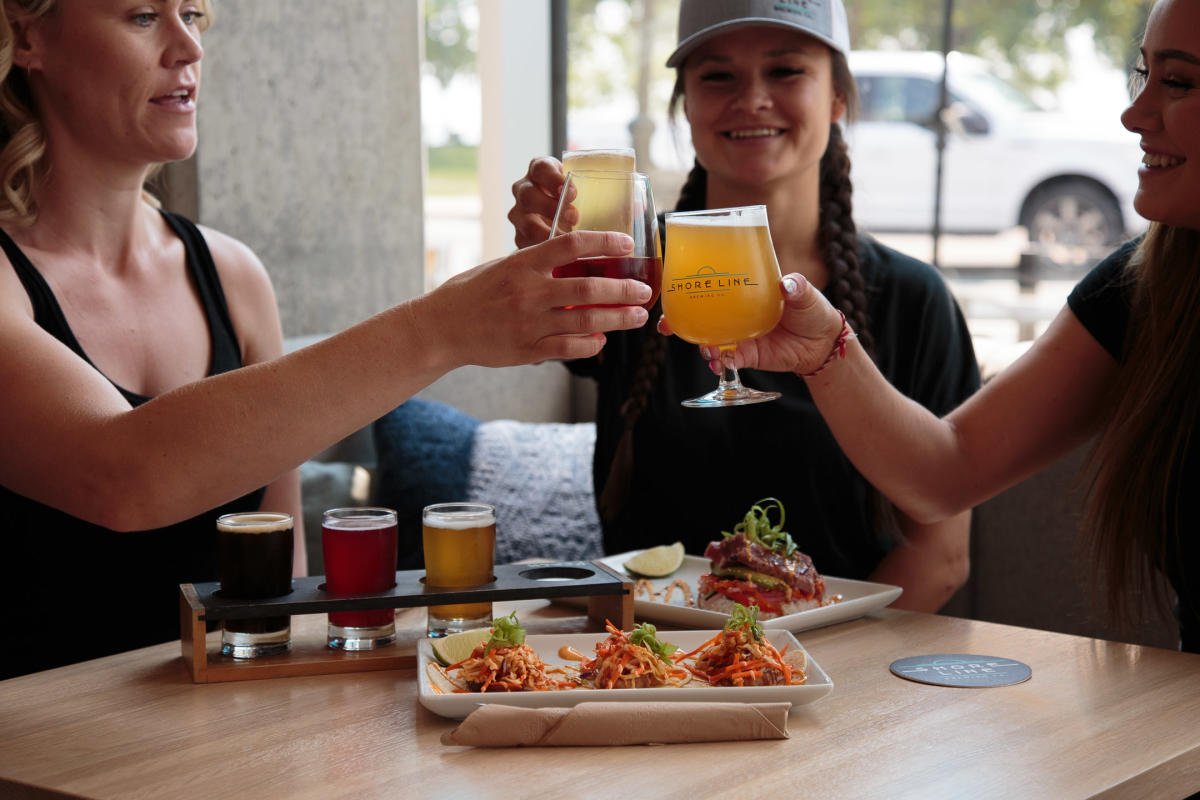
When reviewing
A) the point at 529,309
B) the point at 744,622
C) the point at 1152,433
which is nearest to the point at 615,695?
the point at 744,622

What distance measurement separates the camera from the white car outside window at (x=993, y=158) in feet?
29.3

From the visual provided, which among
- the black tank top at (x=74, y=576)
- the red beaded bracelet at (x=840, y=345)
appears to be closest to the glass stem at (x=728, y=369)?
the red beaded bracelet at (x=840, y=345)

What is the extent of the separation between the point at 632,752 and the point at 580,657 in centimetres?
27

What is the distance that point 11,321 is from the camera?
1.75 metres

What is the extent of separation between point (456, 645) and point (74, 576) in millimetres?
867

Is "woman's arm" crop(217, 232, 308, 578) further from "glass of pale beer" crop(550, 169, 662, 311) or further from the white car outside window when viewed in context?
the white car outside window

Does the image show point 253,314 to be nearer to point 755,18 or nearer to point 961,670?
point 755,18

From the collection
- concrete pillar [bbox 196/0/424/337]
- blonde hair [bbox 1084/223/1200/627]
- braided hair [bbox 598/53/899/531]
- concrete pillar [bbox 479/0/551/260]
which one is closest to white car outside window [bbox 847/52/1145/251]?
concrete pillar [bbox 479/0/551/260]

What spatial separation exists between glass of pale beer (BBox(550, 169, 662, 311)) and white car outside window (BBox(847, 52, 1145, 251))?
779cm

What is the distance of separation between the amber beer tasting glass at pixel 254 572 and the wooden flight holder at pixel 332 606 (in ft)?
0.04

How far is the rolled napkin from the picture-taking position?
129cm

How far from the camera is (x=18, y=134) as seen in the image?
81.0 inches

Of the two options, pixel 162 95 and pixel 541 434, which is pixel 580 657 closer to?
pixel 162 95

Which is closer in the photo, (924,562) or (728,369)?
(728,369)
